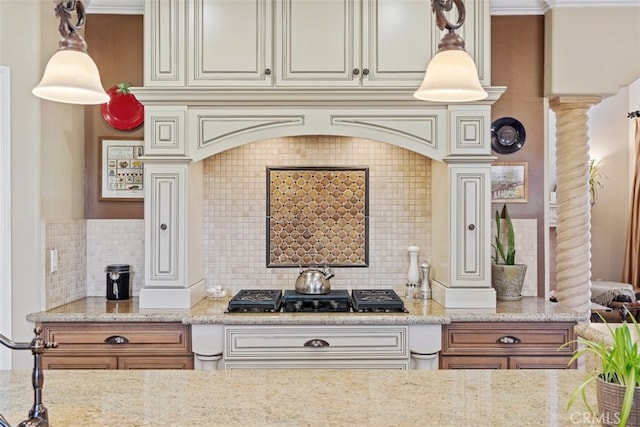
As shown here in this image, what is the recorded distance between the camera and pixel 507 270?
3113 mm

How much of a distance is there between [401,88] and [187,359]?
6.29ft

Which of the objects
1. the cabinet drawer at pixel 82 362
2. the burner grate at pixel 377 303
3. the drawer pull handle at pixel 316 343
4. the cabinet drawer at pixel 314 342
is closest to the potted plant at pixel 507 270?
the burner grate at pixel 377 303

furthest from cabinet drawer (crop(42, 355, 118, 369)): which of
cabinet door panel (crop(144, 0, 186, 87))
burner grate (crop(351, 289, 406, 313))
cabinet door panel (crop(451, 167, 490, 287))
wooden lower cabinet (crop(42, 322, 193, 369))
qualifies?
cabinet door panel (crop(451, 167, 490, 287))

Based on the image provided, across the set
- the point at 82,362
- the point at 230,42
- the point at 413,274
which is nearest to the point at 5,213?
the point at 82,362

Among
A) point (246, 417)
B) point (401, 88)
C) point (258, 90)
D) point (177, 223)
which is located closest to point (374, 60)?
point (401, 88)

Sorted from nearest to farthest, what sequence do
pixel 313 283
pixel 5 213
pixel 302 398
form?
pixel 302 398 → pixel 5 213 → pixel 313 283

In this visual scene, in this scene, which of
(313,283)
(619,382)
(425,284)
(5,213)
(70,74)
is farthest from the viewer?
(425,284)

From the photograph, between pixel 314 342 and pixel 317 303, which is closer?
pixel 314 342

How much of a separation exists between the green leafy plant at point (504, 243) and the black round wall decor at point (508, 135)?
0.39 metres

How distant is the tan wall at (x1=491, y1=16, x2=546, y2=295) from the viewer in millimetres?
3330

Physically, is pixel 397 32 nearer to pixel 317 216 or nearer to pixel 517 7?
pixel 517 7

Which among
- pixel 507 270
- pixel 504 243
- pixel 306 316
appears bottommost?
pixel 306 316

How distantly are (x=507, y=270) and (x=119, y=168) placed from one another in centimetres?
253

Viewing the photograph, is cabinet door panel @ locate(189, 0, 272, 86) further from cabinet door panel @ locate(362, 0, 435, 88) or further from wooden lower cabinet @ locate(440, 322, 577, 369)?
wooden lower cabinet @ locate(440, 322, 577, 369)
